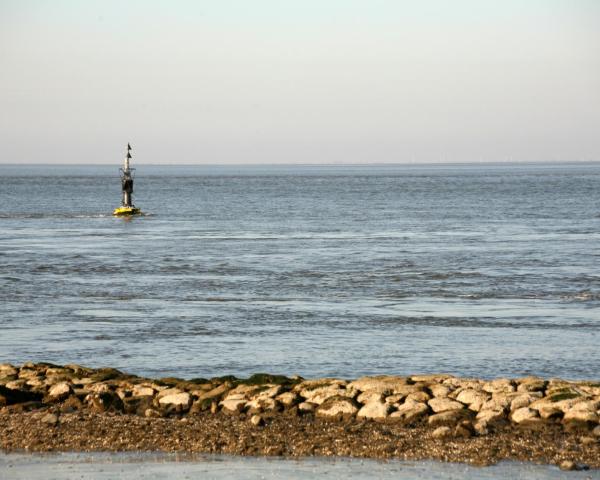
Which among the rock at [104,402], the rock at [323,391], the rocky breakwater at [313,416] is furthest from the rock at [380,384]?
the rock at [104,402]

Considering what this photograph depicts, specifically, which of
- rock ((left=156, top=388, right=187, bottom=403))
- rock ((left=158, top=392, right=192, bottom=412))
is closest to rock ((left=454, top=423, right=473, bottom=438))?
rock ((left=158, top=392, right=192, bottom=412))

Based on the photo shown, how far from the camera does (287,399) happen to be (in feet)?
59.5


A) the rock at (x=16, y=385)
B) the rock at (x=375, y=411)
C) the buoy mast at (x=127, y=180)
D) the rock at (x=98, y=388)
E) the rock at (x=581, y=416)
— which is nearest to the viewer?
the rock at (x=581, y=416)

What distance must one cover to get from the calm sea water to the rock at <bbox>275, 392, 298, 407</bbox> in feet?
14.9

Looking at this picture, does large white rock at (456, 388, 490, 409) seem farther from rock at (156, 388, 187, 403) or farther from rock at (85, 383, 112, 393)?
rock at (85, 383, 112, 393)

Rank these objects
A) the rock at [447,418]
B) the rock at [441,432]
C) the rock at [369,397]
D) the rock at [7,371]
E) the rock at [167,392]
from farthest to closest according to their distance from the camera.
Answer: the rock at [7,371]
the rock at [167,392]
the rock at [369,397]
the rock at [447,418]
the rock at [441,432]

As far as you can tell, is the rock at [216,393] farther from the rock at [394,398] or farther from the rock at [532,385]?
the rock at [532,385]

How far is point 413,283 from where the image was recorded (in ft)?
128

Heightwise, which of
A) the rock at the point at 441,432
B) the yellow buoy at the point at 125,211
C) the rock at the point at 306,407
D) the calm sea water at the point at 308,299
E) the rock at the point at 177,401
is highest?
the rock at the point at 441,432

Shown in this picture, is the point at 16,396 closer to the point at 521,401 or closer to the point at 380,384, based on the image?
the point at 380,384

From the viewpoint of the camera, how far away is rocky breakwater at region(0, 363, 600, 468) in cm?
1556

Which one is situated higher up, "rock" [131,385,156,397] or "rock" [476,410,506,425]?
"rock" [476,410,506,425]

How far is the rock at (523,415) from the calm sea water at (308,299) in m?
5.84

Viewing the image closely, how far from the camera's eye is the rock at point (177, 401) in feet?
59.9
